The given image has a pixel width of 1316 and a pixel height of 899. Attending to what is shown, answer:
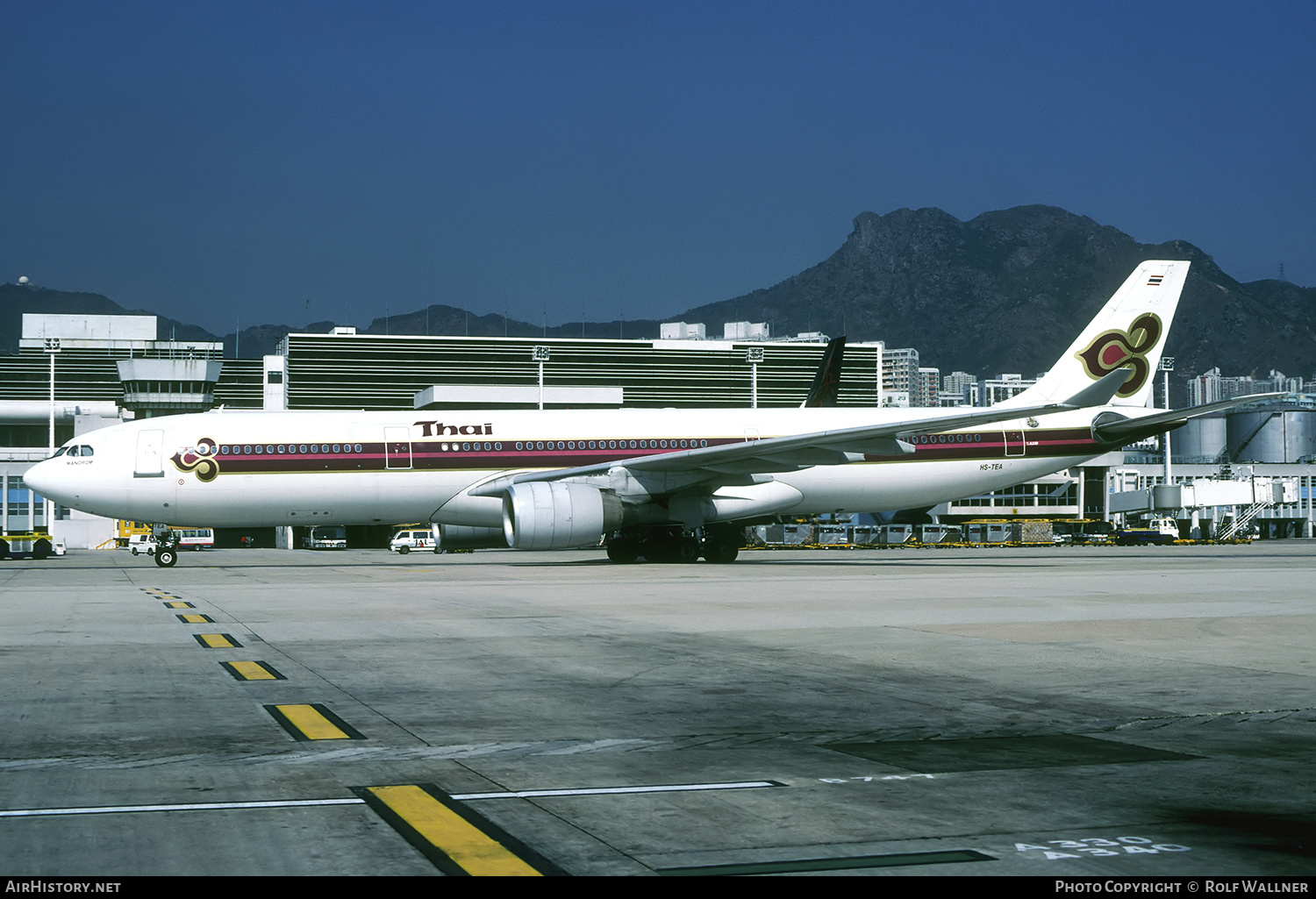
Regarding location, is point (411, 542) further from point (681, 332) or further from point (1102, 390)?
point (681, 332)

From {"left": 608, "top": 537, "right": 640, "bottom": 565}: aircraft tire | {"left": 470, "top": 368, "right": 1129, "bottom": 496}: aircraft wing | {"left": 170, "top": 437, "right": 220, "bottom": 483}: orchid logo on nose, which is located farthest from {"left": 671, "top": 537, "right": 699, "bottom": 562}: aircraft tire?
{"left": 170, "top": 437, "right": 220, "bottom": 483}: orchid logo on nose

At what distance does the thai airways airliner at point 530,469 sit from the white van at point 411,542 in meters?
18.9

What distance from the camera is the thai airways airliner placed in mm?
28609

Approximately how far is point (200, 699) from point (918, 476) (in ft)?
87.4

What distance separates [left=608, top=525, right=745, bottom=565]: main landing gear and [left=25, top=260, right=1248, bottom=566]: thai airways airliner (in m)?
0.05

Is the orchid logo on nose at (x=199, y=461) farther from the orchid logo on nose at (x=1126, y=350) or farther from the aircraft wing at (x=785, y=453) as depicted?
the orchid logo on nose at (x=1126, y=350)

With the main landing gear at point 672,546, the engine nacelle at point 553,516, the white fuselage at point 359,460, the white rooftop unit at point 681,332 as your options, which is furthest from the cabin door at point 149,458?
the white rooftop unit at point 681,332

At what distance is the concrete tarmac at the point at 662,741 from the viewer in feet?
15.9

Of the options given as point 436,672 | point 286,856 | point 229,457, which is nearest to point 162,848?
point 286,856

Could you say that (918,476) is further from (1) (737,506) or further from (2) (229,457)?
(2) (229,457)

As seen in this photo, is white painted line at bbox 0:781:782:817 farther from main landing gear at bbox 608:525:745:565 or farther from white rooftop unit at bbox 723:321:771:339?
white rooftop unit at bbox 723:321:771:339

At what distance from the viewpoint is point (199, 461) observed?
29.3 m

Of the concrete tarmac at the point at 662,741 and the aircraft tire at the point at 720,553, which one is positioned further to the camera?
the aircraft tire at the point at 720,553

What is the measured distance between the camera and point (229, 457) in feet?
96.4
